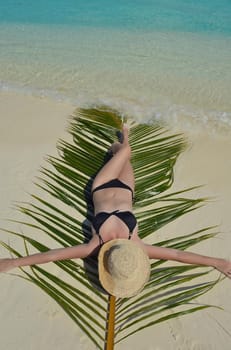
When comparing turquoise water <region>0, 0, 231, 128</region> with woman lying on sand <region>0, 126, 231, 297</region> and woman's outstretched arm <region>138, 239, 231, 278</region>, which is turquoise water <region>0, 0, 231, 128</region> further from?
woman's outstretched arm <region>138, 239, 231, 278</region>

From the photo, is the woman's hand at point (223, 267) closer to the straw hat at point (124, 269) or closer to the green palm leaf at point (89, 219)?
the green palm leaf at point (89, 219)

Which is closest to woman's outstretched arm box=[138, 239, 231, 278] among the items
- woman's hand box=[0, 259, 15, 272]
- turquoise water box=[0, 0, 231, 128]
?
woman's hand box=[0, 259, 15, 272]

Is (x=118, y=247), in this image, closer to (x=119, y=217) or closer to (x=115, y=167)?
(x=119, y=217)

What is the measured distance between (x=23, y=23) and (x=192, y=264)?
27.9 ft

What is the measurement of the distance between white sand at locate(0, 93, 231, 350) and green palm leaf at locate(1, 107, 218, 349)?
9cm

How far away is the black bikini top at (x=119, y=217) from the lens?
2.83 meters

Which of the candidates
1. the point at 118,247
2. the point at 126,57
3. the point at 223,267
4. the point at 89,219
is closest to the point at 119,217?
the point at 89,219

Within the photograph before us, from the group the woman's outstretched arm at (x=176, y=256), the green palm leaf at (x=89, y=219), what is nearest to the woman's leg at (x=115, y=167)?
the green palm leaf at (x=89, y=219)

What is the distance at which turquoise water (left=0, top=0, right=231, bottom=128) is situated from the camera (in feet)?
19.4

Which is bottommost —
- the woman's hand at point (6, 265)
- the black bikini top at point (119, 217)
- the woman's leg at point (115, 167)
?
the woman's hand at point (6, 265)

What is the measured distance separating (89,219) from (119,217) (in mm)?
339

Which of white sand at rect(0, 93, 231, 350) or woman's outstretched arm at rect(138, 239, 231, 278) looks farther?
woman's outstretched arm at rect(138, 239, 231, 278)

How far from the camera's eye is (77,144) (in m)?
3.81

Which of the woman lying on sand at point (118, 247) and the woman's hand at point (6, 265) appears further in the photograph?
the woman's hand at point (6, 265)
